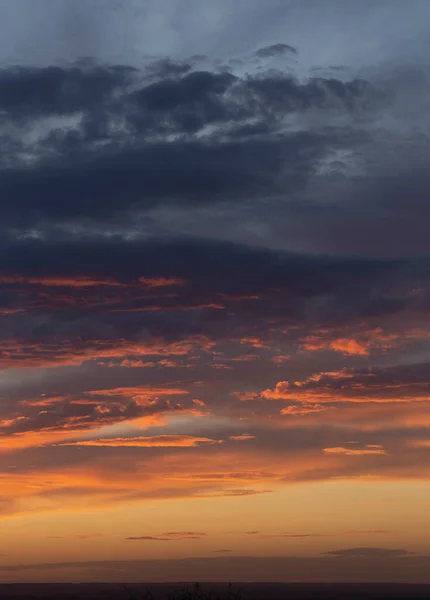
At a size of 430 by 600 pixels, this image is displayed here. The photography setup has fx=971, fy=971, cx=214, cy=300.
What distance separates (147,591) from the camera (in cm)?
5691

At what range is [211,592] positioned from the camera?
59969 mm

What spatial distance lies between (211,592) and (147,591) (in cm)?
493
